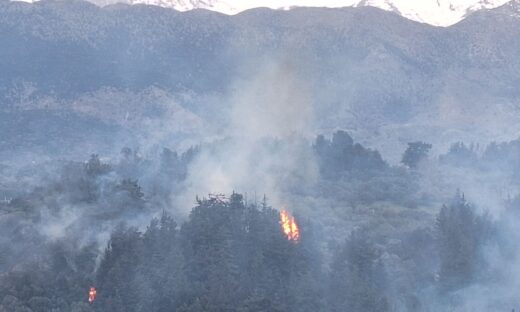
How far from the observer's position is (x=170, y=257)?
52188mm

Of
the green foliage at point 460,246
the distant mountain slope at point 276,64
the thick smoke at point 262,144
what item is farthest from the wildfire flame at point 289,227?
the distant mountain slope at point 276,64

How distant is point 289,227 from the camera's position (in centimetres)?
6481

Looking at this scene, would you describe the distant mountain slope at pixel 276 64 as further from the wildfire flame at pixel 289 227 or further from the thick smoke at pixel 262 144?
the wildfire flame at pixel 289 227

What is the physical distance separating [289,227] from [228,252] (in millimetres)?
10560

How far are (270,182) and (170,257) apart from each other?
38.9m

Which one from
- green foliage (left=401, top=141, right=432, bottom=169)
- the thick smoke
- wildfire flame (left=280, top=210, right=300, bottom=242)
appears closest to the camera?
wildfire flame (left=280, top=210, right=300, bottom=242)

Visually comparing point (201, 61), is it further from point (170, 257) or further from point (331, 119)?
point (170, 257)

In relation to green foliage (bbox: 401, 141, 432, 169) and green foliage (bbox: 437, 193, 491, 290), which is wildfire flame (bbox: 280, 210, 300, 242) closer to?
green foliage (bbox: 437, 193, 491, 290)

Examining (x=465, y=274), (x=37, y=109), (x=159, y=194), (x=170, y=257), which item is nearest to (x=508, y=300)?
(x=465, y=274)

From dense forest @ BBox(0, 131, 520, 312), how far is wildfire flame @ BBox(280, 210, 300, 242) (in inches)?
16.3

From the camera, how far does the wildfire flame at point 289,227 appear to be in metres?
62.2

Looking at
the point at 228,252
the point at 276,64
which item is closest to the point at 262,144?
the point at 228,252

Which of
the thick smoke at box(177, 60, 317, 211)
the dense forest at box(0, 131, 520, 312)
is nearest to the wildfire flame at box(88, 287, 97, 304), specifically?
the dense forest at box(0, 131, 520, 312)

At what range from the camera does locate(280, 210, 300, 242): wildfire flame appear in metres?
62.2
